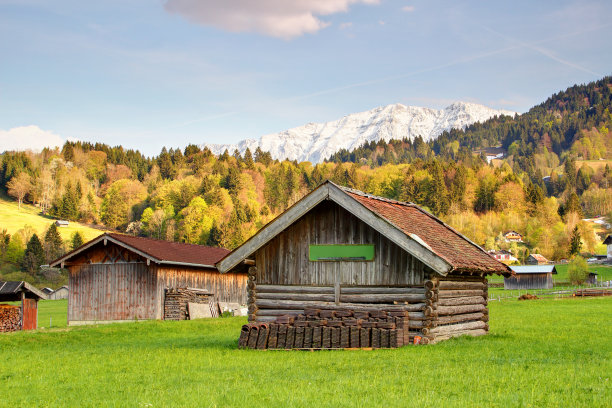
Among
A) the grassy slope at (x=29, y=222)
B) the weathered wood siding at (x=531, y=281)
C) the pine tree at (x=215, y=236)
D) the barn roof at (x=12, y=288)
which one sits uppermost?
the grassy slope at (x=29, y=222)

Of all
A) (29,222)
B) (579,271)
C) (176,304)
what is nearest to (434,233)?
(176,304)

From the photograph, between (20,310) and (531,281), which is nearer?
(20,310)

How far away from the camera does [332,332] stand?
21.9 meters

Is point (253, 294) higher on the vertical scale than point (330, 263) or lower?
lower

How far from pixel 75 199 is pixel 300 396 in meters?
189

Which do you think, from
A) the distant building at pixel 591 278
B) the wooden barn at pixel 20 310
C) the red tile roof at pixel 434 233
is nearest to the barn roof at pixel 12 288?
the wooden barn at pixel 20 310

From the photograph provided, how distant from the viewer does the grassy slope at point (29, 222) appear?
16375 centimetres

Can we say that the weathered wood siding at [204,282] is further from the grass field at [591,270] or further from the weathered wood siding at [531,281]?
the grass field at [591,270]

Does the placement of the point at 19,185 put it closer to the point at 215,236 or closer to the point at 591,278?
the point at 215,236

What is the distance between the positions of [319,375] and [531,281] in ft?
324

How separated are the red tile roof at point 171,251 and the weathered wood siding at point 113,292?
4.34 feet

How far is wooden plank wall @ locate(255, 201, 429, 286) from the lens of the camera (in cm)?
2395

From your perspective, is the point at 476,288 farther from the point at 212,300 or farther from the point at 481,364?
the point at 212,300

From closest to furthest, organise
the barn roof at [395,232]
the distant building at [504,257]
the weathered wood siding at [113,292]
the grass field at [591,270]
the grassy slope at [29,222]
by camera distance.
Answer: the barn roof at [395,232] < the weathered wood siding at [113,292] < the grass field at [591,270] < the distant building at [504,257] < the grassy slope at [29,222]
